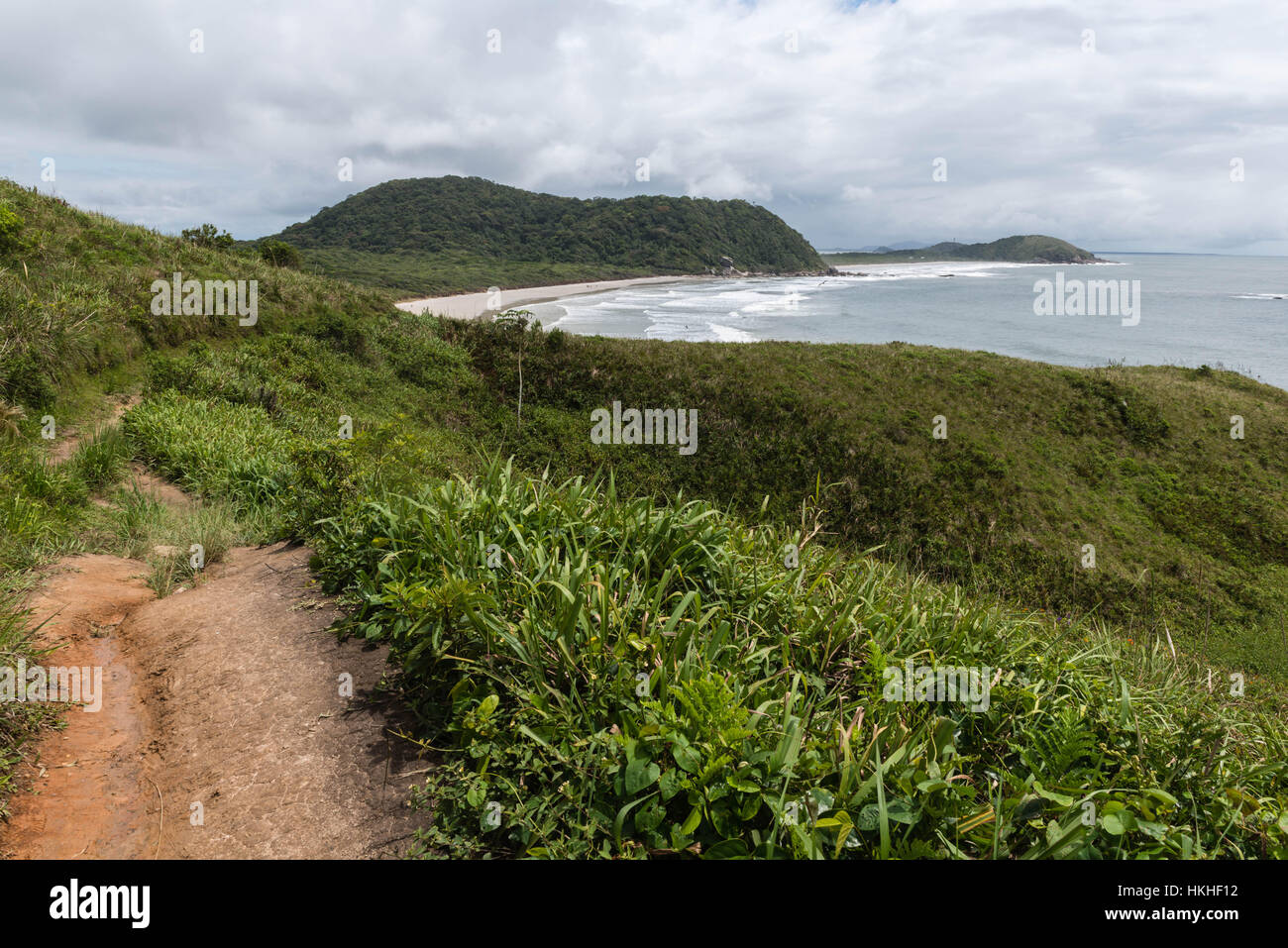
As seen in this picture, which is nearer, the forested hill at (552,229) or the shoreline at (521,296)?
the shoreline at (521,296)

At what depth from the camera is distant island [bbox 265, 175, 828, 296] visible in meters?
131

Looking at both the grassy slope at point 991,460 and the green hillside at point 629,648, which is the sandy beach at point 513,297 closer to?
the grassy slope at point 991,460

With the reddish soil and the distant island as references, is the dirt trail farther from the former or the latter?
the distant island

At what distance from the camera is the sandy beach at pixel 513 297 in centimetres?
6385

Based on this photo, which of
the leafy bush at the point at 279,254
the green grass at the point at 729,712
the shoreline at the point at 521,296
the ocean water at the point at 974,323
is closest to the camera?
the green grass at the point at 729,712

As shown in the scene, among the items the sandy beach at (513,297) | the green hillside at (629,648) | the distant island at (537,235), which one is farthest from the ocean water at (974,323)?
the distant island at (537,235)

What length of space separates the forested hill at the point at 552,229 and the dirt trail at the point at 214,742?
144258 millimetres

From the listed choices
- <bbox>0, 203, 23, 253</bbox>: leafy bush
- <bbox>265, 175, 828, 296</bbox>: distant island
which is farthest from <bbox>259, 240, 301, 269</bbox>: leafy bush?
<bbox>265, 175, 828, 296</bbox>: distant island

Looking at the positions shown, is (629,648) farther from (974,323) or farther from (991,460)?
(974,323)

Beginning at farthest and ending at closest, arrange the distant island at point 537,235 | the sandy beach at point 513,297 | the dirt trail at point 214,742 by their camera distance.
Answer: the distant island at point 537,235 → the sandy beach at point 513,297 → the dirt trail at point 214,742

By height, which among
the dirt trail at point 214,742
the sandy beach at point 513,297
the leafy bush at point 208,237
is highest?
the sandy beach at point 513,297

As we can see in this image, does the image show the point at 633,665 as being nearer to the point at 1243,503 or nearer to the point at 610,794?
the point at 610,794

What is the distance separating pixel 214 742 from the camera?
3229 millimetres
